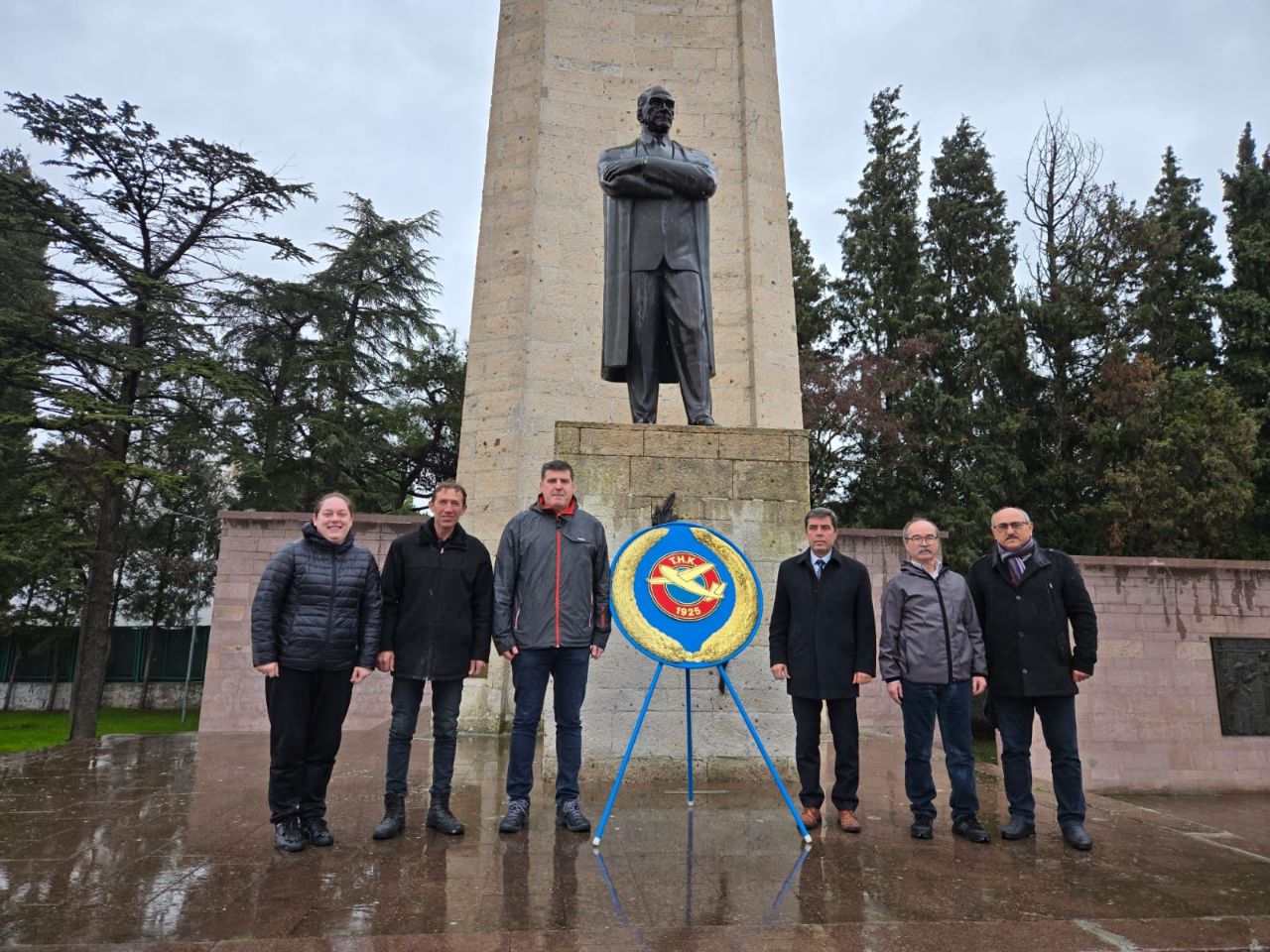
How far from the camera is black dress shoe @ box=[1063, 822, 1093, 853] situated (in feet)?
12.9

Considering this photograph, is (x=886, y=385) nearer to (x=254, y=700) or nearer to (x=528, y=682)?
(x=254, y=700)

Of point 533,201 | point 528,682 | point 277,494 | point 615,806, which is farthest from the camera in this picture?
point 277,494

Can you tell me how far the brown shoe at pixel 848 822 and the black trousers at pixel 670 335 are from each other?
268cm

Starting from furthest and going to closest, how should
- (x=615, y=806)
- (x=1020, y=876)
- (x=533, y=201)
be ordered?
1. (x=533, y=201)
2. (x=615, y=806)
3. (x=1020, y=876)

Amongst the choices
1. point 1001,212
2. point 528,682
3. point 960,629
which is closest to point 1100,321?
point 1001,212

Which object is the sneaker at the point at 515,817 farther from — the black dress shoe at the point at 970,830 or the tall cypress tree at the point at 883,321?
the tall cypress tree at the point at 883,321

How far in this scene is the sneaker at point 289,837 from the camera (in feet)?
12.2

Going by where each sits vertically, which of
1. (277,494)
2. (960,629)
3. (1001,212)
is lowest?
(960,629)

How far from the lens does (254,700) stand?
11.7m

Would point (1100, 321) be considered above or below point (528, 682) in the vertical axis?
above

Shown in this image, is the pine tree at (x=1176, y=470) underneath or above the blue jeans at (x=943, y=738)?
above

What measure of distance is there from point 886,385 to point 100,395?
1845 cm

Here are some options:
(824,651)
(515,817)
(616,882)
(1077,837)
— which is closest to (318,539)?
(515,817)

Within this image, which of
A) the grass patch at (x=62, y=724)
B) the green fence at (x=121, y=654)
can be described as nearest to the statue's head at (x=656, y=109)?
the grass patch at (x=62, y=724)
